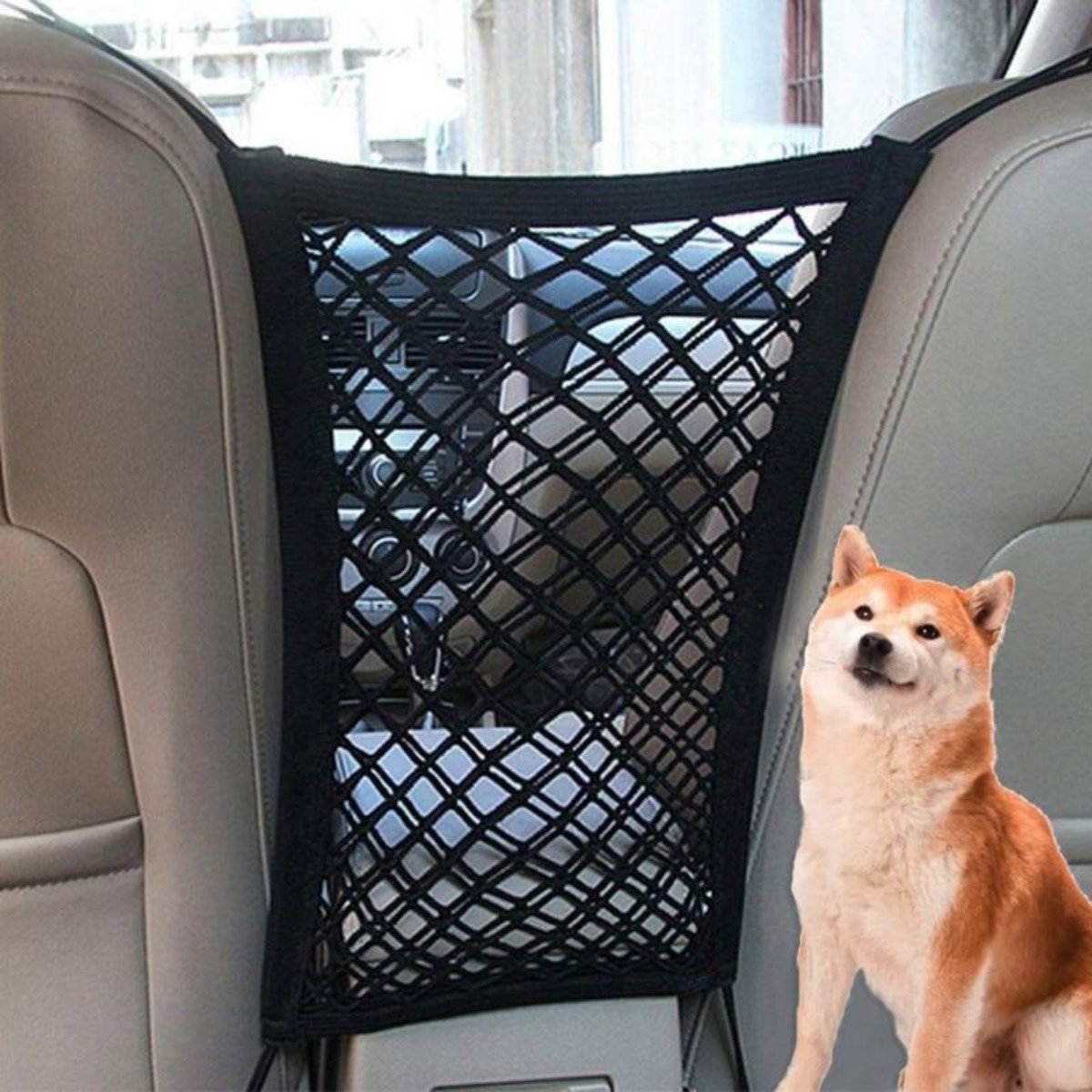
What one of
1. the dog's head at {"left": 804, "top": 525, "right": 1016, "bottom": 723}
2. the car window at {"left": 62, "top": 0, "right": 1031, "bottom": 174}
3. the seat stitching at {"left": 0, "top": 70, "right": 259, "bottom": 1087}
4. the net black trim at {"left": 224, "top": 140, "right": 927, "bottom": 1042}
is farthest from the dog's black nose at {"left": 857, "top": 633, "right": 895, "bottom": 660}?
the car window at {"left": 62, "top": 0, "right": 1031, "bottom": 174}

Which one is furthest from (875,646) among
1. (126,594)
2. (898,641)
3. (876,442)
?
(126,594)

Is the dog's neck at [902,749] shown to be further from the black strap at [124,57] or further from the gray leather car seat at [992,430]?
the black strap at [124,57]

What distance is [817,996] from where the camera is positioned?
893 mm

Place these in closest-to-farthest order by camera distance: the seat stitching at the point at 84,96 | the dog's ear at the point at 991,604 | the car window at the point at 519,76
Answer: the seat stitching at the point at 84,96 → the dog's ear at the point at 991,604 → the car window at the point at 519,76

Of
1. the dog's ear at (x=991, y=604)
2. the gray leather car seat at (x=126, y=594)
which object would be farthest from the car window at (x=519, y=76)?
the gray leather car seat at (x=126, y=594)

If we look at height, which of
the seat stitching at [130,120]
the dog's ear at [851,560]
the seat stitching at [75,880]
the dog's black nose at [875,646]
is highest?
the seat stitching at [130,120]

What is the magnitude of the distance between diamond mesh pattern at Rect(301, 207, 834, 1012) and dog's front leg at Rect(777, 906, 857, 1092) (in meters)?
0.09

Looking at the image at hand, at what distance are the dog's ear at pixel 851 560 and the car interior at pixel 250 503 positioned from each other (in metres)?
0.03

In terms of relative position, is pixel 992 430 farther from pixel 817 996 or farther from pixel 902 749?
pixel 817 996

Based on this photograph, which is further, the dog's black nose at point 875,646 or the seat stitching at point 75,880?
the seat stitching at point 75,880

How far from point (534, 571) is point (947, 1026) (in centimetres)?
31

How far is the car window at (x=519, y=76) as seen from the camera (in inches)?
102

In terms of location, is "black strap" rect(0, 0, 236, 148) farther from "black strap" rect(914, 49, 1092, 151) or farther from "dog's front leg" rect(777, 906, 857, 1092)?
"dog's front leg" rect(777, 906, 857, 1092)

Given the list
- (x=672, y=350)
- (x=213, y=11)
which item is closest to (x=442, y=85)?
(x=213, y=11)
